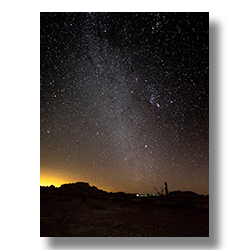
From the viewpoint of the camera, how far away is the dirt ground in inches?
74.8

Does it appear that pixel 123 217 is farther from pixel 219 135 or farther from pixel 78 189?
pixel 219 135

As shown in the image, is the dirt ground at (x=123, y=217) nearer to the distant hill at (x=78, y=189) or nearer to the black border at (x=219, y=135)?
the distant hill at (x=78, y=189)

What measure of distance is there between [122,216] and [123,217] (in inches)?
1.0

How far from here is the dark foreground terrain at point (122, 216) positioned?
1903mm

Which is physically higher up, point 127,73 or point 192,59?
point 192,59

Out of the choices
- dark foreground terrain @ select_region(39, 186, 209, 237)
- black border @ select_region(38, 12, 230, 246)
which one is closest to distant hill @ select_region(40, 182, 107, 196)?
dark foreground terrain @ select_region(39, 186, 209, 237)

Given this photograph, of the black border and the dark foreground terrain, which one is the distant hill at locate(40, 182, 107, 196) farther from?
the black border

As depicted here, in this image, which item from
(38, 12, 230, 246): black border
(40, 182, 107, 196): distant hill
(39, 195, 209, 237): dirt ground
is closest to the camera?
(38, 12, 230, 246): black border

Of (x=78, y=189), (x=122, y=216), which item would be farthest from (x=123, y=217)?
(x=78, y=189)

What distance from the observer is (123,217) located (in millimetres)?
2246
